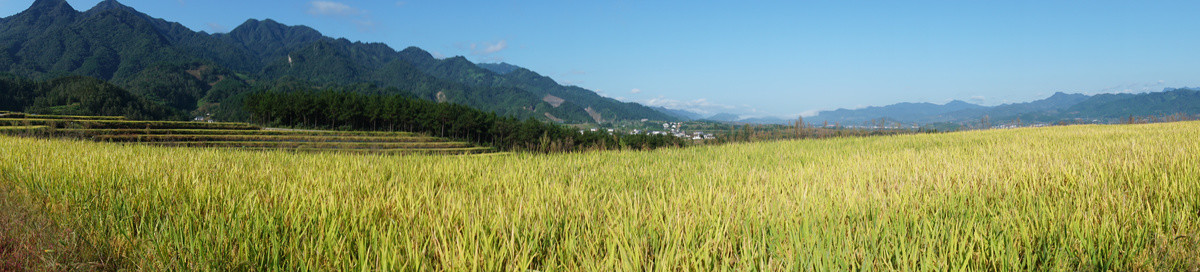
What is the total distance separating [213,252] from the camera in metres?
1.53

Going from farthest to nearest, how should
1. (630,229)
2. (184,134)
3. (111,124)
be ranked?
(184,134)
(111,124)
(630,229)

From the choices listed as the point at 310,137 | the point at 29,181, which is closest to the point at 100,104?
the point at 310,137

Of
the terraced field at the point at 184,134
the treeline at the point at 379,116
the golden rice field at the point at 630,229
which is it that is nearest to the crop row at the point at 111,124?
the terraced field at the point at 184,134

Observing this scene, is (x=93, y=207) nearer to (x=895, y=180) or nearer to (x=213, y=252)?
(x=213, y=252)

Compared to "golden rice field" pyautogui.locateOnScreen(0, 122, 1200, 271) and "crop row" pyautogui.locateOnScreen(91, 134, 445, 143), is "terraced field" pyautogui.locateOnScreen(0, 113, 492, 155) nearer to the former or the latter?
"crop row" pyautogui.locateOnScreen(91, 134, 445, 143)

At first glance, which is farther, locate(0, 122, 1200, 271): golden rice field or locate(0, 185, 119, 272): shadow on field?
locate(0, 185, 119, 272): shadow on field

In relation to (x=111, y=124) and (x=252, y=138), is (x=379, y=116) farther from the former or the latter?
(x=111, y=124)

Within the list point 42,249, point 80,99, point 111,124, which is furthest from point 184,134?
point 80,99

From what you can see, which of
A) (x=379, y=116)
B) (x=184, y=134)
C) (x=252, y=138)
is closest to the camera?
(x=184, y=134)

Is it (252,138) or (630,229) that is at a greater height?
(630,229)

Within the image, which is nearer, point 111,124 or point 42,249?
point 42,249

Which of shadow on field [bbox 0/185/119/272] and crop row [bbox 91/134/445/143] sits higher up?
shadow on field [bbox 0/185/119/272]

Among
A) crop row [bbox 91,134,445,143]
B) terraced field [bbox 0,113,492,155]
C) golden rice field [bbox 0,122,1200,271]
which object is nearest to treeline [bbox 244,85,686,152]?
crop row [bbox 91,134,445,143]

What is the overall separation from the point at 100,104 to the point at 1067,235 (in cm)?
16329
